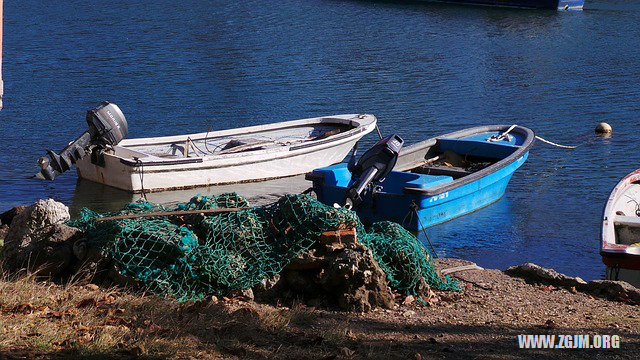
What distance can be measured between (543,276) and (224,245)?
345 cm

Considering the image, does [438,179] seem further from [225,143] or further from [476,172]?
[225,143]

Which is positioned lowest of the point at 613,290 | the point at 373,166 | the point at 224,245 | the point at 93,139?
the point at 613,290

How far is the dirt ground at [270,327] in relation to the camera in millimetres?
5660

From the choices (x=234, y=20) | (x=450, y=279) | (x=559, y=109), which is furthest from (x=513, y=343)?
(x=234, y=20)

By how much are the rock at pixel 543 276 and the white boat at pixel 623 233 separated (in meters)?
1.18

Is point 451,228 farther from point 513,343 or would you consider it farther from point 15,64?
point 15,64

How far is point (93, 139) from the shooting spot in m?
12.0

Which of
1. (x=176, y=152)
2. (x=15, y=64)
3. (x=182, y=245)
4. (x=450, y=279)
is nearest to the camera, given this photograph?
(x=182, y=245)

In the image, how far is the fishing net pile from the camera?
7.04m

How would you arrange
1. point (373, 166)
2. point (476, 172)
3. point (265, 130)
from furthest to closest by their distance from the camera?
point (265, 130) → point (476, 172) → point (373, 166)

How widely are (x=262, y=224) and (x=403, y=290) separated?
129 cm

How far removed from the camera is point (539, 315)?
24.4 ft

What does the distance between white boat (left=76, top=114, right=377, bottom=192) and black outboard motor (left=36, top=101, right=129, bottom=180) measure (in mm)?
2089

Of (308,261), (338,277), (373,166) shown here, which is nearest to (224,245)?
(308,261)
